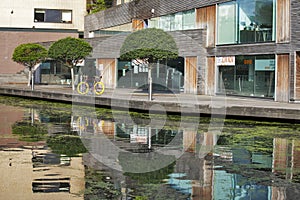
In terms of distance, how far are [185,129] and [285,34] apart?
11.9 metres

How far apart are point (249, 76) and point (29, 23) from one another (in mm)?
33922

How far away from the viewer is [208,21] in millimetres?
32375

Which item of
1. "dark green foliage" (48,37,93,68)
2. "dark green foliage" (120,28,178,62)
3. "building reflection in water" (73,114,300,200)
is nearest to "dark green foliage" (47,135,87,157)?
"building reflection in water" (73,114,300,200)

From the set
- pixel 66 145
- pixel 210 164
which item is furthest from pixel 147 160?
pixel 66 145

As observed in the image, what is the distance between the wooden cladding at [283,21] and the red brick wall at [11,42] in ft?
115

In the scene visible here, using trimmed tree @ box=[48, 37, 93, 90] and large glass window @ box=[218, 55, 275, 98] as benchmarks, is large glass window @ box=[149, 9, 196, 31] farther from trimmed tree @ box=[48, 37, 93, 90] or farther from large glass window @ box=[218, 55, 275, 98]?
trimmed tree @ box=[48, 37, 93, 90]

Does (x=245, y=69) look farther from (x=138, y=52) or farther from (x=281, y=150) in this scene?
(x=281, y=150)

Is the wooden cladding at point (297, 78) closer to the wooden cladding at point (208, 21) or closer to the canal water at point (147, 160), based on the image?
the wooden cladding at point (208, 21)

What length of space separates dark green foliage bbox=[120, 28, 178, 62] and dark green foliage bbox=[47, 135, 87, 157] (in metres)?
12.6

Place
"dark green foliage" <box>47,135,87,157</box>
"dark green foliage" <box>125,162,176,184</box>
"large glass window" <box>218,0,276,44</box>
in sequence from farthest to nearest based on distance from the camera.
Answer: "large glass window" <box>218,0,276,44</box> → "dark green foliage" <box>47,135,87,157</box> → "dark green foliage" <box>125,162,176,184</box>

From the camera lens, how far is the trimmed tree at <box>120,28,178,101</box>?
86.2 ft

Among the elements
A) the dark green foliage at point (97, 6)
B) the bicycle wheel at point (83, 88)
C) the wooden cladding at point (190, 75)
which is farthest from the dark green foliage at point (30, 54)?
the dark green foliage at point (97, 6)

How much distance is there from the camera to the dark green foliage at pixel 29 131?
13.5m

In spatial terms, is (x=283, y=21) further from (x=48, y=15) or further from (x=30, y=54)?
(x=48, y=15)
